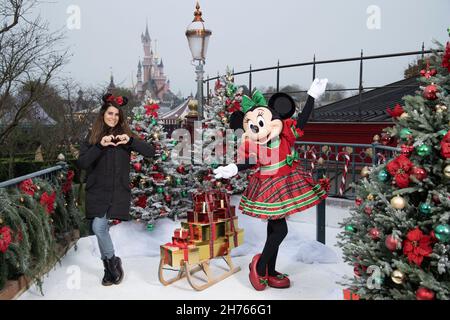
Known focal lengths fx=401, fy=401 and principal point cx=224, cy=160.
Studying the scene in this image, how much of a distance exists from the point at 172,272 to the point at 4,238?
1.72 metres

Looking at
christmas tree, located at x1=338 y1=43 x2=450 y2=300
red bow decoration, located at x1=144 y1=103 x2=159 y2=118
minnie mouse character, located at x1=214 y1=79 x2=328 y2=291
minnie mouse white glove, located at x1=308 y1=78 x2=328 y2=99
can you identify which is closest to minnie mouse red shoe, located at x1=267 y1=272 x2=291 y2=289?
minnie mouse character, located at x1=214 y1=79 x2=328 y2=291

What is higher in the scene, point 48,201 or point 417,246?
point 417,246

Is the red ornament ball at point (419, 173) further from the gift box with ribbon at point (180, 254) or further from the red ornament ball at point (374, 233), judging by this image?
the gift box with ribbon at point (180, 254)

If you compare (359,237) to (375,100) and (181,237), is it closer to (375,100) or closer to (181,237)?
(181,237)

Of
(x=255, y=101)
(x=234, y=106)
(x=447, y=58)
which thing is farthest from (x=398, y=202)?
(x=234, y=106)

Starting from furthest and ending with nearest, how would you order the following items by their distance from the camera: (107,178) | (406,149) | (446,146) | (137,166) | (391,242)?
(137,166) < (107,178) < (406,149) < (391,242) < (446,146)

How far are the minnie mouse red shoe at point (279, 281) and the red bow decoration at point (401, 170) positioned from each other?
5.91ft

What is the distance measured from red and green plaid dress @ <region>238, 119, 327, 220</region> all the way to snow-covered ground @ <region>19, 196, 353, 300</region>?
0.57 meters

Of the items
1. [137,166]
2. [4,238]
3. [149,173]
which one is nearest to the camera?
[4,238]

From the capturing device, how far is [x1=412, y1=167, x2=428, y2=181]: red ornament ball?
2285 mm

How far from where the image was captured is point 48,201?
420cm

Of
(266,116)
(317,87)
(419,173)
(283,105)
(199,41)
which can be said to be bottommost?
(419,173)

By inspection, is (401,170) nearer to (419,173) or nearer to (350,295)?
(419,173)
